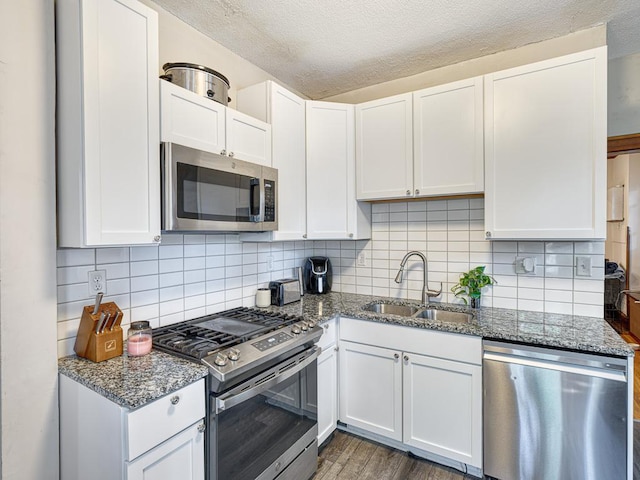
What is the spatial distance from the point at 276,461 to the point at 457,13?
2.46 metres

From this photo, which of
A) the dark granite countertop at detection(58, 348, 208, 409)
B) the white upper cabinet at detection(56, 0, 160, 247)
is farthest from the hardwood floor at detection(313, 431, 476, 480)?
the white upper cabinet at detection(56, 0, 160, 247)

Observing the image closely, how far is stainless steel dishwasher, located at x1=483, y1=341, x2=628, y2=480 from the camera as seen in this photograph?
4.91 feet

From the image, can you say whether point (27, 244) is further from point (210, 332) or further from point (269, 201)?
point (269, 201)

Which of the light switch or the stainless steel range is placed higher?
the light switch

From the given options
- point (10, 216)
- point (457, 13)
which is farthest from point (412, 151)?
point (10, 216)

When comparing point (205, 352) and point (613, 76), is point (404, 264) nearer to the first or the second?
point (205, 352)

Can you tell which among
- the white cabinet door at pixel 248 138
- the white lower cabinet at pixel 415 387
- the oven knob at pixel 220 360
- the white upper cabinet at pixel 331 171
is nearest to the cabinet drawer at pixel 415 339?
the white lower cabinet at pixel 415 387

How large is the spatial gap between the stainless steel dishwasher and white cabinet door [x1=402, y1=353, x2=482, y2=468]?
0.20ft

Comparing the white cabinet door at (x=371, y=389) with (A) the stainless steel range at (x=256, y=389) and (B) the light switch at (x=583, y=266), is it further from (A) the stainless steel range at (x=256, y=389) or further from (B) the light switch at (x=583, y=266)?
(B) the light switch at (x=583, y=266)

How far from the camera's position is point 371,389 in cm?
212

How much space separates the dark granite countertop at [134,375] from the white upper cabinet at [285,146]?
0.96m

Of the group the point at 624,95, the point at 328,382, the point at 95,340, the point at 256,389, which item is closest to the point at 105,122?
the point at 95,340

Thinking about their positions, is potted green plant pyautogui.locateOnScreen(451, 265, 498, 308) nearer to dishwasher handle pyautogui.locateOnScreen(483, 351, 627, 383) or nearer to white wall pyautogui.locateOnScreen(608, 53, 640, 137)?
dishwasher handle pyautogui.locateOnScreen(483, 351, 627, 383)

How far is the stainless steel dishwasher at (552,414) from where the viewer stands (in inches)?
59.0
